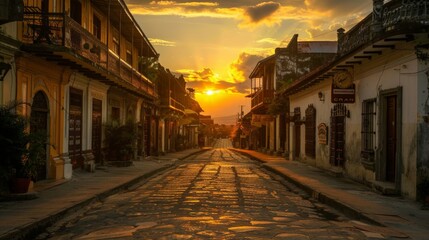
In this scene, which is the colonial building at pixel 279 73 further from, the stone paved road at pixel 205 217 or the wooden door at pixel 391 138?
the stone paved road at pixel 205 217

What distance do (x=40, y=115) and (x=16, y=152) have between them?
4.19 meters

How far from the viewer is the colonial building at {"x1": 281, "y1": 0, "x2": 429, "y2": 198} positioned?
1134 centimetres

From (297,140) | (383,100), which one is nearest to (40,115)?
(383,100)

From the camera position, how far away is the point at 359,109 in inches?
635

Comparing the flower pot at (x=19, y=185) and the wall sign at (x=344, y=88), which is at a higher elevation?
the wall sign at (x=344, y=88)

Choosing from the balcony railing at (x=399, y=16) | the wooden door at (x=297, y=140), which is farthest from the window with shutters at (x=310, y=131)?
the balcony railing at (x=399, y=16)

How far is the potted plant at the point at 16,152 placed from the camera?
10.5m

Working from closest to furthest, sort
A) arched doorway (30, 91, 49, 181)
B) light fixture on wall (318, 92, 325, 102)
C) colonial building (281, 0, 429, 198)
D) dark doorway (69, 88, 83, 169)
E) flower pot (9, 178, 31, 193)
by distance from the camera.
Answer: flower pot (9, 178, 31, 193) → colonial building (281, 0, 429, 198) → arched doorway (30, 91, 49, 181) → dark doorway (69, 88, 83, 169) → light fixture on wall (318, 92, 325, 102)

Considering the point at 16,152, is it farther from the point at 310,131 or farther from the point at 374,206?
the point at 310,131

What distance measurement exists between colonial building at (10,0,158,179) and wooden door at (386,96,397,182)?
327 inches

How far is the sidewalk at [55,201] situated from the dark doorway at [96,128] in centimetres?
296

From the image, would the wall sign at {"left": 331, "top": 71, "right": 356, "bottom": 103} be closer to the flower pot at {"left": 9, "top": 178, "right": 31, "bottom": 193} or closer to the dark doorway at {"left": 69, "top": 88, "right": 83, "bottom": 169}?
the dark doorway at {"left": 69, "top": 88, "right": 83, "bottom": 169}

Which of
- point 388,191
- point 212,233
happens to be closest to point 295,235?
point 212,233

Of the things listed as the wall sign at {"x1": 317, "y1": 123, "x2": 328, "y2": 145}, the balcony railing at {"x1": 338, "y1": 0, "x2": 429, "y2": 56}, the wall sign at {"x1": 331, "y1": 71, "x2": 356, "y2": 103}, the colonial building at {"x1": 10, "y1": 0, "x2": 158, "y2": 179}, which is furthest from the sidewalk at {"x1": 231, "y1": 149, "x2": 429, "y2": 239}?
the colonial building at {"x1": 10, "y1": 0, "x2": 158, "y2": 179}
